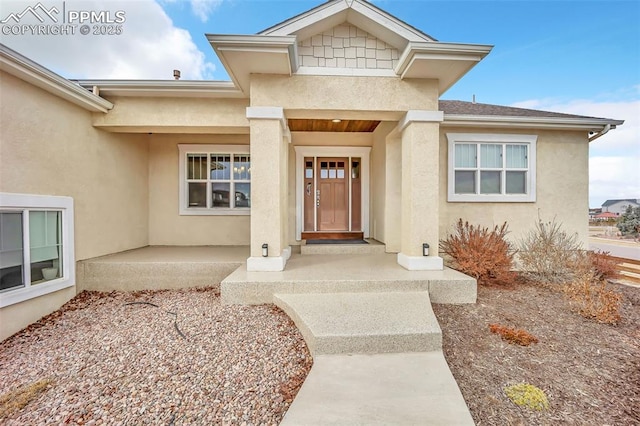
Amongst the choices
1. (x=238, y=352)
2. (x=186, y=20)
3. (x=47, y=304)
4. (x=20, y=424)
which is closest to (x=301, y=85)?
(x=238, y=352)

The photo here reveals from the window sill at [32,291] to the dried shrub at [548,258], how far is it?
9179mm

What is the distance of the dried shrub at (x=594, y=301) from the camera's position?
391cm

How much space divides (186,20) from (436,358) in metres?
11.6

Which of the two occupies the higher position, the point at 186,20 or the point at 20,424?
the point at 186,20

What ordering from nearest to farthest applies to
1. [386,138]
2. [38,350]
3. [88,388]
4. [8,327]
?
[88,388], [38,350], [8,327], [386,138]

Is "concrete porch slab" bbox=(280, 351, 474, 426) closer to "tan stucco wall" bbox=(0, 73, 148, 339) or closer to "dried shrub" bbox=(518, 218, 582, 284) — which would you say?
"dried shrub" bbox=(518, 218, 582, 284)

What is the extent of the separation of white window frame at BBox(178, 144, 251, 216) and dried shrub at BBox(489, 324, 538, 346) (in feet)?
20.1

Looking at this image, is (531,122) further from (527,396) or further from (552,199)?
(527,396)

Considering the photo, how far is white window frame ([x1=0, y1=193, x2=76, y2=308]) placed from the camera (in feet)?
12.8

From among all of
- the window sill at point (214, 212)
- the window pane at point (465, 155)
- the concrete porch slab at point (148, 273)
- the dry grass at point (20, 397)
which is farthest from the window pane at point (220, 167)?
the window pane at point (465, 155)

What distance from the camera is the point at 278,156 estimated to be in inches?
182

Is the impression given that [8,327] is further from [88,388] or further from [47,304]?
[88,388]

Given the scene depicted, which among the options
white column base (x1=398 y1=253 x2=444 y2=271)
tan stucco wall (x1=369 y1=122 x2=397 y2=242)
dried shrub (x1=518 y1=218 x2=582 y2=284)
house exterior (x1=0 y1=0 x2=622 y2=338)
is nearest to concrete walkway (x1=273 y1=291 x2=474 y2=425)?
white column base (x1=398 y1=253 x2=444 y2=271)

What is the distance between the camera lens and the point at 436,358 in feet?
9.58
